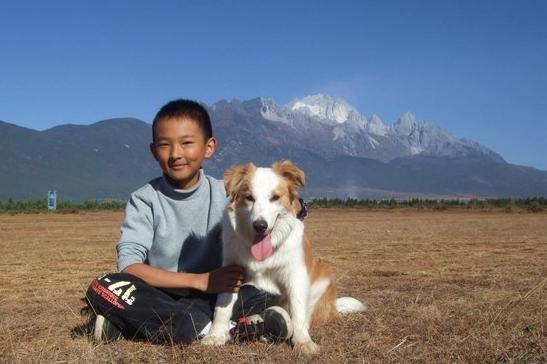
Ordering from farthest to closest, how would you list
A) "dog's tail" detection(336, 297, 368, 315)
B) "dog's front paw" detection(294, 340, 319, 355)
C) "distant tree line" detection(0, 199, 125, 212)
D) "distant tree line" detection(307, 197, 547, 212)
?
"distant tree line" detection(307, 197, 547, 212) → "distant tree line" detection(0, 199, 125, 212) → "dog's tail" detection(336, 297, 368, 315) → "dog's front paw" detection(294, 340, 319, 355)

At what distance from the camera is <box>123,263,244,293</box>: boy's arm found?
4664 mm

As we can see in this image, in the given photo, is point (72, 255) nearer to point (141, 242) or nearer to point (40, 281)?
point (40, 281)

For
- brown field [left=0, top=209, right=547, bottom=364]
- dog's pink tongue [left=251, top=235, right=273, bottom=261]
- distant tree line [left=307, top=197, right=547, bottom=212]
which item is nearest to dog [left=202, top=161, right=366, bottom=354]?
dog's pink tongue [left=251, top=235, right=273, bottom=261]

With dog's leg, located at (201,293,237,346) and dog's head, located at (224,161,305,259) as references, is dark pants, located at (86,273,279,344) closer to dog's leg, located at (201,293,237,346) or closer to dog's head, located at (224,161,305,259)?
dog's leg, located at (201,293,237,346)

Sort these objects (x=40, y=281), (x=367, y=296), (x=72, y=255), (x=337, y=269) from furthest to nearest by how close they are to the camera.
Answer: (x=72, y=255) → (x=337, y=269) → (x=40, y=281) → (x=367, y=296)

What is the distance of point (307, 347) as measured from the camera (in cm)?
428

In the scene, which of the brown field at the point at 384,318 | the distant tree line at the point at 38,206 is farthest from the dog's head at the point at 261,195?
the distant tree line at the point at 38,206

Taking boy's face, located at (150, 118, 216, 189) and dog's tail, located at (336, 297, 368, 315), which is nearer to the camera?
boy's face, located at (150, 118, 216, 189)

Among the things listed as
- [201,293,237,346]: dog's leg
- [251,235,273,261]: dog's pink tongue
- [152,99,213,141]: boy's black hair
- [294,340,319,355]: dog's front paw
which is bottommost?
[294,340,319,355]: dog's front paw

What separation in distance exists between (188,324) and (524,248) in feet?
39.7

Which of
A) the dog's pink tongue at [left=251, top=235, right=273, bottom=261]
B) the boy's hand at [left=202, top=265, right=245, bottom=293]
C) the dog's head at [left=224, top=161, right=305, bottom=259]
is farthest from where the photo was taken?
the boy's hand at [left=202, top=265, right=245, bottom=293]

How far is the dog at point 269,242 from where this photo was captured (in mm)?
4508

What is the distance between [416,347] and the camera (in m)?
4.20

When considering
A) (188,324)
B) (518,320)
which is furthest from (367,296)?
(188,324)
